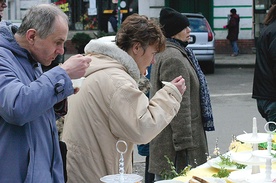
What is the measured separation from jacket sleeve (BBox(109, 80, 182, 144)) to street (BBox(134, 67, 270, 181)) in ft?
12.8

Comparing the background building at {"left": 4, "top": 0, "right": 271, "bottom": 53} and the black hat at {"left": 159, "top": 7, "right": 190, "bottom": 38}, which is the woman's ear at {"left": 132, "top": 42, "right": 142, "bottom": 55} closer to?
the black hat at {"left": 159, "top": 7, "right": 190, "bottom": 38}

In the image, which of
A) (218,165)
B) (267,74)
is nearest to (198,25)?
(267,74)

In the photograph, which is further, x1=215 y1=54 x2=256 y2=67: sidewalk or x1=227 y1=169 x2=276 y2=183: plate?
x1=215 y1=54 x2=256 y2=67: sidewalk

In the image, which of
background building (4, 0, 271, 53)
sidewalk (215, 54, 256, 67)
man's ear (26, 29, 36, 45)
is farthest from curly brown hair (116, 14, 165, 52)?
background building (4, 0, 271, 53)

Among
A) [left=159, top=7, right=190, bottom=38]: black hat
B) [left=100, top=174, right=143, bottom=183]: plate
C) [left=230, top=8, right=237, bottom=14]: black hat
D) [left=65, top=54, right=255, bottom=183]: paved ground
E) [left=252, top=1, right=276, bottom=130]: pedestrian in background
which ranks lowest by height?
[left=65, top=54, right=255, bottom=183]: paved ground

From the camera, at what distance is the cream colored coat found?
127 inches

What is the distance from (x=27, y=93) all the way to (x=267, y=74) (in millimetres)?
3309

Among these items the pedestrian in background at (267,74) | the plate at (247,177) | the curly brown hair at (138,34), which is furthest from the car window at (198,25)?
the curly brown hair at (138,34)

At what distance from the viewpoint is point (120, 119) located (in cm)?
324

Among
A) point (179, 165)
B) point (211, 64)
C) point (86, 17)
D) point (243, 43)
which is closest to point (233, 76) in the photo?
point (211, 64)

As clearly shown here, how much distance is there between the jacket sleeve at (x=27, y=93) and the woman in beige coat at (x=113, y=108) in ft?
1.78

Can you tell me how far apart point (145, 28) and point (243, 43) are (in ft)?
59.4

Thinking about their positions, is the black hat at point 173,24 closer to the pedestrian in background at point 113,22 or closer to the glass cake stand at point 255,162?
the glass cake stand at point 255,162

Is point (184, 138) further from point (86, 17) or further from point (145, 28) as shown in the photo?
point (86, 17)
